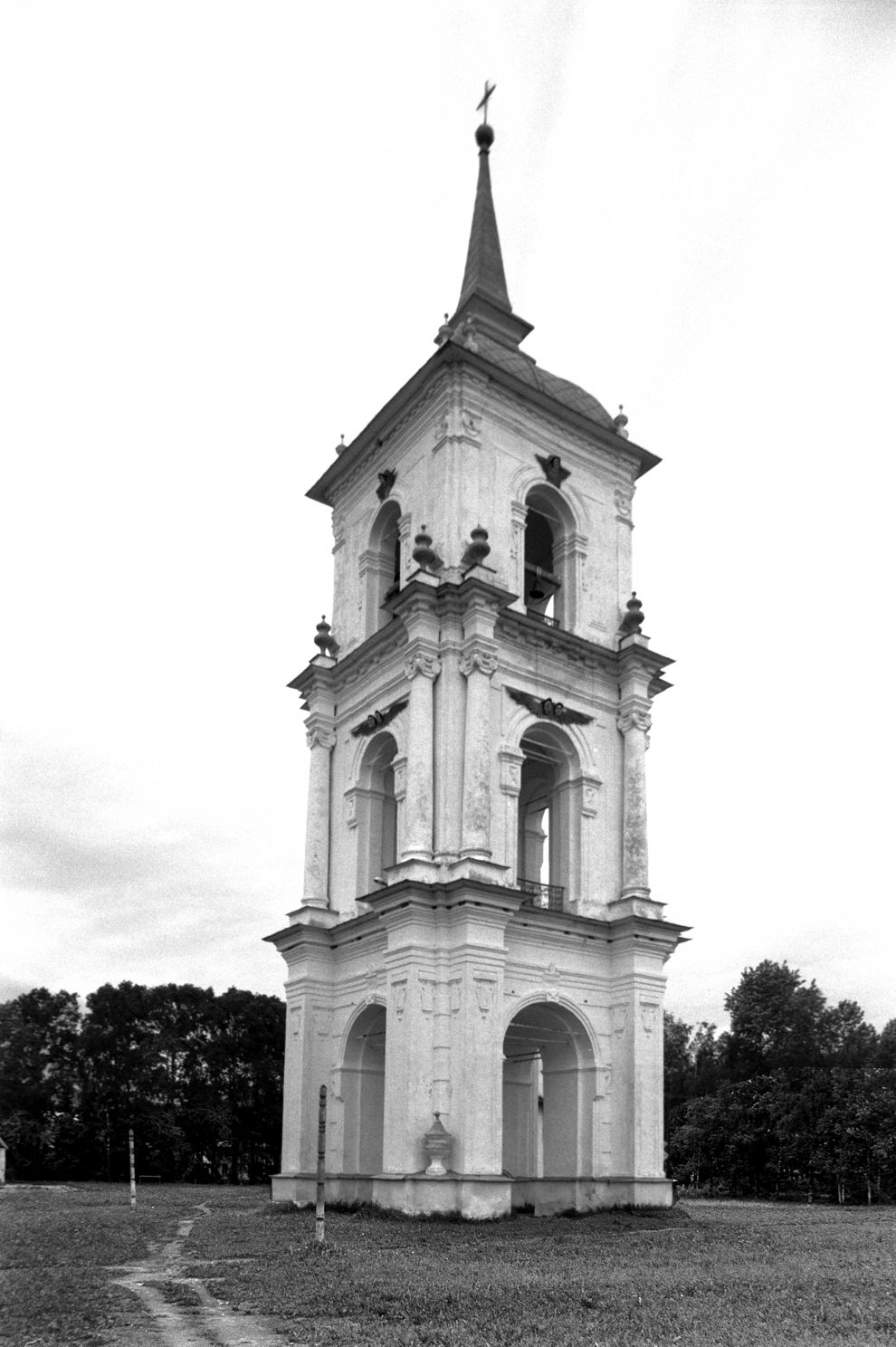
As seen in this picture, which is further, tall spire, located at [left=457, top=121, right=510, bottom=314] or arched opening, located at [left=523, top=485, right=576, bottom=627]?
tall spire, located at [left=457, top=121, right=510, bottom=314]

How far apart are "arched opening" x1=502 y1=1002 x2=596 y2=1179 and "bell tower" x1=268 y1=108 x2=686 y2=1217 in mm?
67

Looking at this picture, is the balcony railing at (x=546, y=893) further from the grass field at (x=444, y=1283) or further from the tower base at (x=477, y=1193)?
the grass field at (x=444, y=1283)

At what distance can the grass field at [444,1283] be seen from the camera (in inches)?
420

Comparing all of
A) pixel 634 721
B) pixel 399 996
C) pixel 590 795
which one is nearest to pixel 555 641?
pixel 634 721

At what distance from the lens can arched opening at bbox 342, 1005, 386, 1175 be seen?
27.9 metres

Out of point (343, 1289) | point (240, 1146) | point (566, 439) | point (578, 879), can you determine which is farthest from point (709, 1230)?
point (240, 1146)

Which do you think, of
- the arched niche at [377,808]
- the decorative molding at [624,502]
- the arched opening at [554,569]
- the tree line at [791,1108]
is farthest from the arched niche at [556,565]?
the tree line at [791,1108]

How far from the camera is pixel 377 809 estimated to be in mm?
30641

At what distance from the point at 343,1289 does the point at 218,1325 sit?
6.62 feet

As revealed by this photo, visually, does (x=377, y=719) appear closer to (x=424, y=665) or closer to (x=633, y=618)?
(x=424, y=665)

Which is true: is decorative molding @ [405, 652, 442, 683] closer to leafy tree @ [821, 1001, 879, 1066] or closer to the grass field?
the grass field

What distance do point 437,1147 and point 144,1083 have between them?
1579 inches

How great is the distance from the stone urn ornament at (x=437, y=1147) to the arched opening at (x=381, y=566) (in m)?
13.2

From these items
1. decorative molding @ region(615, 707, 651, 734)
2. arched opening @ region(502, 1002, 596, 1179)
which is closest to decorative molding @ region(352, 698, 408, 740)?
decorative molding @ region(615, 707, 651, 734)
